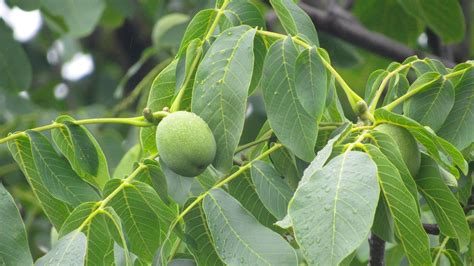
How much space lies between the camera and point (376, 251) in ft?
6.77

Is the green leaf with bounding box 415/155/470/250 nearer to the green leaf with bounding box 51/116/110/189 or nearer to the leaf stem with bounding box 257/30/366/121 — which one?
the leaf stem with bounding box 257/30/366/121

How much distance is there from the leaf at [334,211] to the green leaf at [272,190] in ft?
1.04

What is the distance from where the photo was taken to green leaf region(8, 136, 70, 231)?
6.29 ft

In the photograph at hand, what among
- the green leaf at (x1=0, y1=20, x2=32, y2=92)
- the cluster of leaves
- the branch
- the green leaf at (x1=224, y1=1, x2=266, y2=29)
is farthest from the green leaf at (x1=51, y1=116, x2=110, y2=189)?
the branch

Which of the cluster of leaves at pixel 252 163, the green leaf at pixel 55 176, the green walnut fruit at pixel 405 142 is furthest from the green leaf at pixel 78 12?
the green walnut fruit at pixel 405 142

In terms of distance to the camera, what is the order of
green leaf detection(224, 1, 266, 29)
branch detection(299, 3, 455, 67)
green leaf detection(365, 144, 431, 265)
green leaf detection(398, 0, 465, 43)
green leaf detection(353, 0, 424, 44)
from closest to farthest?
1. green leaf detection(365, 144, 431, 265)
2. green leaf detection(224, 1, 266, 29)
3. green leaf detection(398, 0, 465, 43)
4. branch detection(299, 3, 455, 67)
5. green leaf detection(353, 0, 424, 44)

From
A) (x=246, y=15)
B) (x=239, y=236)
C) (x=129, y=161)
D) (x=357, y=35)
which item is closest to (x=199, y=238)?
(x=239, y=236)

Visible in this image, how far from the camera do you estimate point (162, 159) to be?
180 centimetres

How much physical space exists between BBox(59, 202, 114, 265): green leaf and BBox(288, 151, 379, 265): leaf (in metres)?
0.46

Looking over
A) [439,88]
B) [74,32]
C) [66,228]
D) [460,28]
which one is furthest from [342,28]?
[66,228]

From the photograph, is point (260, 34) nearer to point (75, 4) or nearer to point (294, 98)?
point (294, 98)

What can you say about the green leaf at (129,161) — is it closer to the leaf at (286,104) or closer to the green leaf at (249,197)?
the green leaf at (249,197)

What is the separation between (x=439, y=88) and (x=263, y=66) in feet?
1.09

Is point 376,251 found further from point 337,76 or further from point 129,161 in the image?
point 129,161
